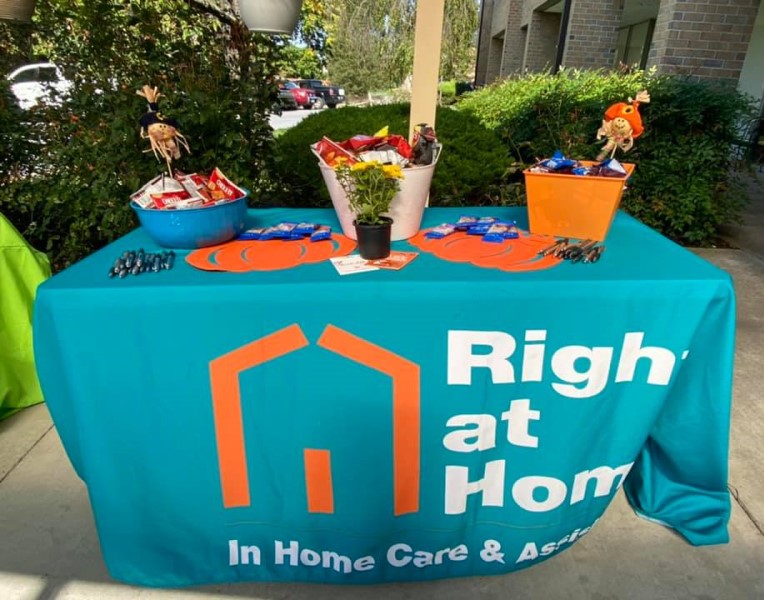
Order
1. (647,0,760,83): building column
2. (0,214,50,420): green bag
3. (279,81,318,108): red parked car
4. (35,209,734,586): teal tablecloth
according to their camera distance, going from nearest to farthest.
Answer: (35,209,734,586): teal tablecloth → (0,214,50,420): green bag → (647,0,760,83): building column → (279,81,318,108): red parked car

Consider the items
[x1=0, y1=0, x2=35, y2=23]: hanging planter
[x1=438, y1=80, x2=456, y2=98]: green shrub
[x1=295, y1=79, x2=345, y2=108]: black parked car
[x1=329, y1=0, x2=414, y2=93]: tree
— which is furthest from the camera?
[x1=295, y1=79, x2=345, y2=108]: black parked car

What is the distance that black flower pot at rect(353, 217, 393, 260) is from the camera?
1.24m

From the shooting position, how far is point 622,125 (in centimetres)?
143

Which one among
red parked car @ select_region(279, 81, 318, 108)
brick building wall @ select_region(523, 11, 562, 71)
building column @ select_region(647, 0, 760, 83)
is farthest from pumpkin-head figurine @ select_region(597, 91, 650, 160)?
red parked car @ select_region(279, 81, 318, 108)

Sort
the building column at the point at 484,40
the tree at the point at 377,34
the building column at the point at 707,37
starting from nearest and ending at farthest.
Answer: the building column at the point at 707,37 → the tree at the point at 377,34 → the building column at the point at 484,40

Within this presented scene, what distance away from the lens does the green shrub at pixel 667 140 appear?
366 centimetres

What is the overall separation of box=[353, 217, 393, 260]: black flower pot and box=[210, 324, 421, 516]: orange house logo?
0.78 feet

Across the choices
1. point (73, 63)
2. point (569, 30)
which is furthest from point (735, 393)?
point (569, 30)

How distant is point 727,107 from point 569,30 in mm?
4965

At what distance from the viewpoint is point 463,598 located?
137 centimetres

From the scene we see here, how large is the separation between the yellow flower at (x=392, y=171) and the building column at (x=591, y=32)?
7838 millimetres

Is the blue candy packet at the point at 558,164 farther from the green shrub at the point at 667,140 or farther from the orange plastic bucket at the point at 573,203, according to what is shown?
the green shrub at the point at 667,140

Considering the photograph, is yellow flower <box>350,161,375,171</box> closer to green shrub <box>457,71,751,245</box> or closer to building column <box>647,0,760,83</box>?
green shrub <box>457,71,751,245</box>

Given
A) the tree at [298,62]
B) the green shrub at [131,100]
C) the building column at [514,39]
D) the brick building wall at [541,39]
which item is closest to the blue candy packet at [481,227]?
the green shrub at [131,100]
